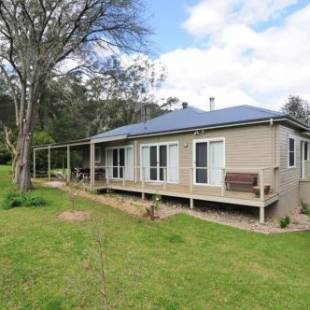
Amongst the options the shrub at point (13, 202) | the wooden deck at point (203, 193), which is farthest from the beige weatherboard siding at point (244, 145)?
the shrub at point (13, 202)

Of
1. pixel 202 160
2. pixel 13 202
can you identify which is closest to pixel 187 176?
pixel 202 160

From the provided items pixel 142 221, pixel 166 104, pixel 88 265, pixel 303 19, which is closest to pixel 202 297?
pixel 88 265

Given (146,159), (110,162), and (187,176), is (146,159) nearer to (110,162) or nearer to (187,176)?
(187,176)

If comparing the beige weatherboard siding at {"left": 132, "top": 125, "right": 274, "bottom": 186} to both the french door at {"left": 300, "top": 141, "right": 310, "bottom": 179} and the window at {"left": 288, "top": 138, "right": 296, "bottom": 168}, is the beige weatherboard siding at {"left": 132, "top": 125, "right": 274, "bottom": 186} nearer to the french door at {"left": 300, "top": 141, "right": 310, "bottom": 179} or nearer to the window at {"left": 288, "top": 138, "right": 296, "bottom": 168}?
the window at {"left": 288, "top": 138, "right": 296, "bottom": 168}

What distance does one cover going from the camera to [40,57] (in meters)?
13.3

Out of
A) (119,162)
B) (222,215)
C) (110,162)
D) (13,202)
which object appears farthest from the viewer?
(110,162)

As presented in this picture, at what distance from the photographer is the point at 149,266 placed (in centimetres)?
543

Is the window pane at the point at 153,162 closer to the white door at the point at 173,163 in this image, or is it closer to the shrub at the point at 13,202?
the white door at the point at 173,163

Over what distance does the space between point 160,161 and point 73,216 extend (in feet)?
21.5

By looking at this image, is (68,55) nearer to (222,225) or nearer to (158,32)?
(158,32)

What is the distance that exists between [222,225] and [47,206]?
5749 millimetres

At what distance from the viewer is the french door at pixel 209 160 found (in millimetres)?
11812

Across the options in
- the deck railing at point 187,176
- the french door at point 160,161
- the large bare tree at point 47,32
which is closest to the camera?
the deck railing at point 187,176

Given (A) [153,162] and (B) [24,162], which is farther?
(A) [153,162]
